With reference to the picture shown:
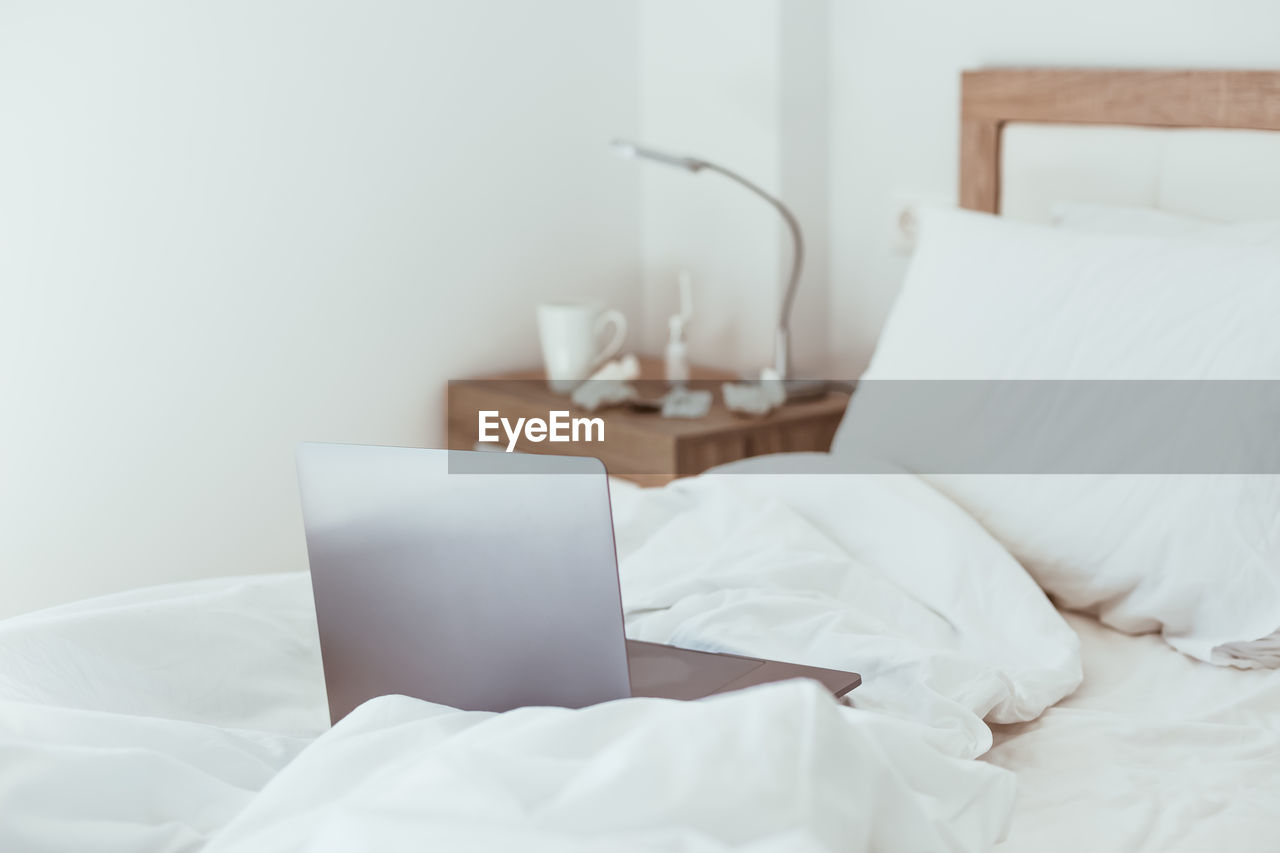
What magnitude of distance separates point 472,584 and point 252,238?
1.41 m

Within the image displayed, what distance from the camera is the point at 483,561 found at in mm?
991

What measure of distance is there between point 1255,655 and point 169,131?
1762 millimetres

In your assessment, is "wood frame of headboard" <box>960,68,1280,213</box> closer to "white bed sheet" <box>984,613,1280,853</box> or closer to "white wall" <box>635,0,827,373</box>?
"white wall" <box>635,0,827,373</box>

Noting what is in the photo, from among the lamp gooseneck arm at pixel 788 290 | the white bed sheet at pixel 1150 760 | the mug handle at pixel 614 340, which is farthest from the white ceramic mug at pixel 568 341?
the white bed sheet at pixel 1150 760

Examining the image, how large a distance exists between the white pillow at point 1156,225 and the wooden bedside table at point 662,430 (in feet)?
1.81

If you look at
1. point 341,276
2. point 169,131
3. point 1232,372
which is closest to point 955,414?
point 1232,372

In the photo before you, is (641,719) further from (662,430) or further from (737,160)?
(737,160)

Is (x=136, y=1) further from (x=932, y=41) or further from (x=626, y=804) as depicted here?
(x=626, y=804)

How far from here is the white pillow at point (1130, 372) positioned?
1.32 metres

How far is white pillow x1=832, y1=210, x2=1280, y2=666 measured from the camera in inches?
52.0

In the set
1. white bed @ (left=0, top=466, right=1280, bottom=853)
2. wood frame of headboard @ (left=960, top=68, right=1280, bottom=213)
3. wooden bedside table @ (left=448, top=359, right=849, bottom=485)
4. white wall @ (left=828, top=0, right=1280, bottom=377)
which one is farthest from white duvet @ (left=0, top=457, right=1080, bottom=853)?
white wall @ (left=828, top=0, right=1280, bottom=377)

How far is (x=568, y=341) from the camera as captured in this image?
2340 millimetres

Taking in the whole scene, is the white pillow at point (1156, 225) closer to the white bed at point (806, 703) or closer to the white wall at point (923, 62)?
the white bed at point (806, 703)

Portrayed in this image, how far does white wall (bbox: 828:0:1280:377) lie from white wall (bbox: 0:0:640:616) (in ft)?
1.64
